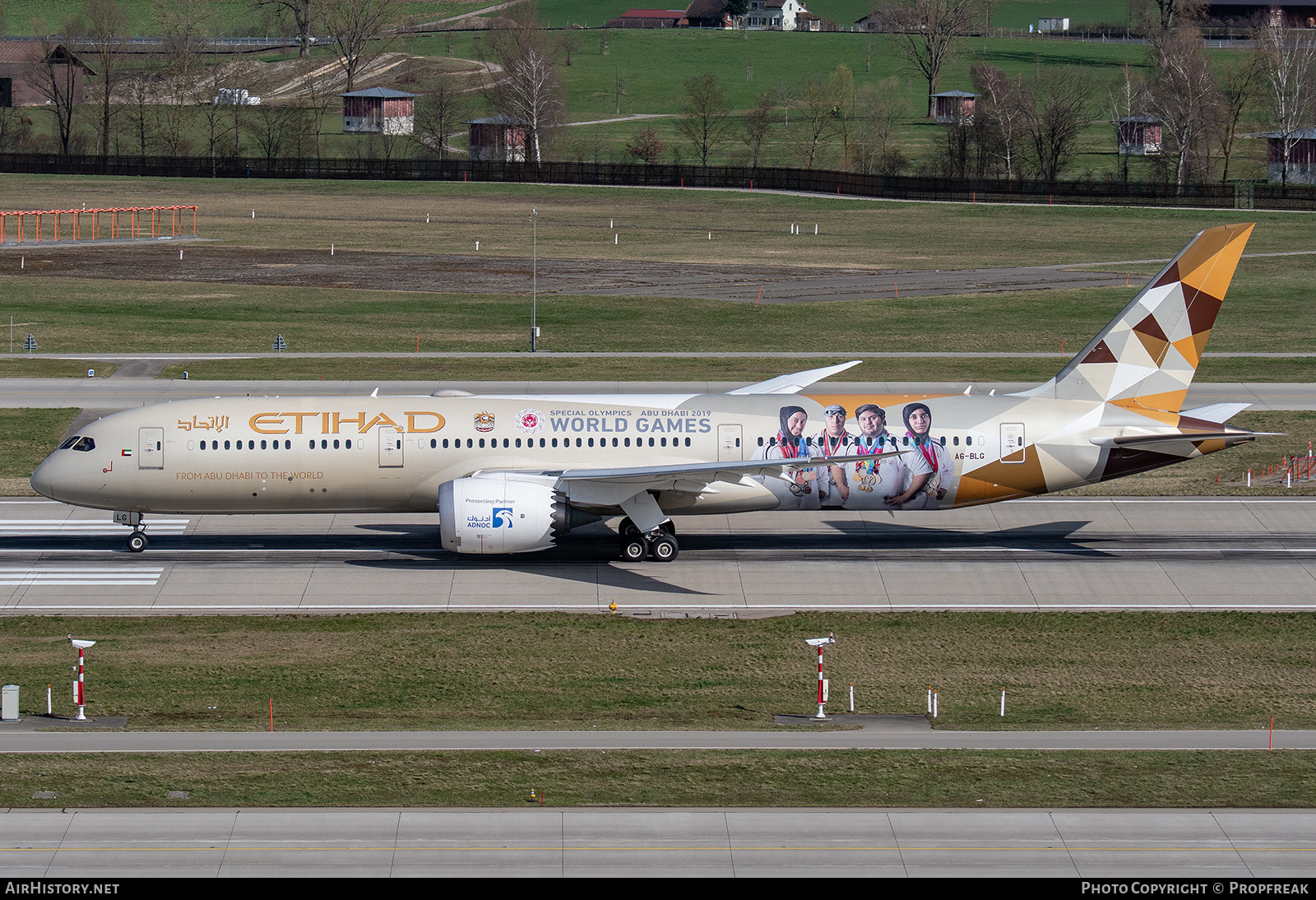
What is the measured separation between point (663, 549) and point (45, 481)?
16.8 metres

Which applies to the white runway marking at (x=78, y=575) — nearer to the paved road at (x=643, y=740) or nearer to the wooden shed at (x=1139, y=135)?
the paved road at (x=643, y=740)

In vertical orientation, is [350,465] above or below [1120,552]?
above

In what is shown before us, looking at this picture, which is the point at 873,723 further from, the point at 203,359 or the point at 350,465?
the point at 203,359

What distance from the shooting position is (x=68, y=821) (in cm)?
2281

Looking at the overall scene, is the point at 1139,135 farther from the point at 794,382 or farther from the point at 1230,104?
the point at 794,382

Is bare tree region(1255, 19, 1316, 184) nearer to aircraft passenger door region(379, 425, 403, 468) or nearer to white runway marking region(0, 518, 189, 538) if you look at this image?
aircraft passenger door region(379, 425, 403, 468)

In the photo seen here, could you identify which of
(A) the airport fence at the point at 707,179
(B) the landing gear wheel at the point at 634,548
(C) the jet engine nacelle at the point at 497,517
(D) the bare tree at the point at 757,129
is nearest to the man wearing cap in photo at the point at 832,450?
(B) the landing gear wheel at the point at 634,548

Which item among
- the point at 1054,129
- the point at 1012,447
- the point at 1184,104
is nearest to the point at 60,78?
the point at 1054,129

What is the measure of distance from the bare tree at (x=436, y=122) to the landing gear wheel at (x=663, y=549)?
146983mm

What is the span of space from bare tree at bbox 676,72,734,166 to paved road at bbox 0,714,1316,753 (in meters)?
155

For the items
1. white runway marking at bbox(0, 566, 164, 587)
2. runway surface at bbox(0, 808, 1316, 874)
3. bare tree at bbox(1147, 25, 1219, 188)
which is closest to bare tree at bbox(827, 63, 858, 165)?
bare tree at bbox(1147, 25, 1219, 188)

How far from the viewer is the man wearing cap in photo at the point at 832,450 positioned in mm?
40312
